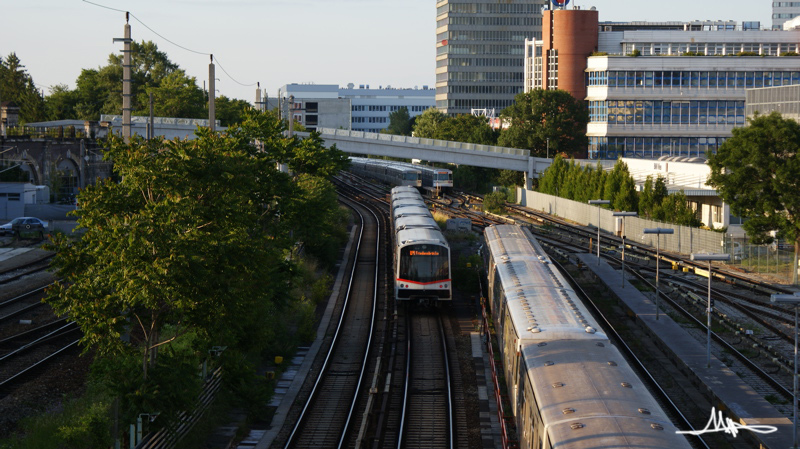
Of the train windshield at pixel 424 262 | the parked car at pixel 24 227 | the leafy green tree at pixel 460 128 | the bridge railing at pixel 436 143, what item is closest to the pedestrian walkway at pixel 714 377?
the train windshield at pixel 424 262

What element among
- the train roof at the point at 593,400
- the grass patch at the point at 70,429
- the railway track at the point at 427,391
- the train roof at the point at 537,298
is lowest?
the railway track at the point at 427,391

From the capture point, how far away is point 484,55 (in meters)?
176

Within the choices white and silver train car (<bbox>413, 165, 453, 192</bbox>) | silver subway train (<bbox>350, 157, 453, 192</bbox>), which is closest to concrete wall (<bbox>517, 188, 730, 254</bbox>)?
white and silver train car (<bbox>413, 165, 453, 192</bbox>)

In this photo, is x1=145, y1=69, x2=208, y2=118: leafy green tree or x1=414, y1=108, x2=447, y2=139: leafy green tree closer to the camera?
x1=145, y1=69, x2=208, y2=118: leafy green tree

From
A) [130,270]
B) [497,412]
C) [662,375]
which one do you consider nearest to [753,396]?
[662,375]

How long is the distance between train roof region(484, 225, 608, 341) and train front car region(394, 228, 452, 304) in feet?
7.37

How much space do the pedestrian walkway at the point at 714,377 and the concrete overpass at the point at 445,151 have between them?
168 ft

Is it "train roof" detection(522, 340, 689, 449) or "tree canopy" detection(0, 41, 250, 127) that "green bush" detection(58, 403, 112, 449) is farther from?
"tree canopy" detection(0, 41, 250, 127)

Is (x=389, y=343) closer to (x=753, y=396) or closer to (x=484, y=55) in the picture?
(x=753, y=396)

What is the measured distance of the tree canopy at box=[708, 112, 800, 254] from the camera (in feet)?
148

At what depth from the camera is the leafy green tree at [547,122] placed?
9831cm

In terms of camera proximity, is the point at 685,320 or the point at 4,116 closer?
the point at 685,320

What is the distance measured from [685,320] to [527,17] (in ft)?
480

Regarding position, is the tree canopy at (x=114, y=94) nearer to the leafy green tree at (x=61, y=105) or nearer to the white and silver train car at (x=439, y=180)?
the leafy green tree at (x=61, y=105)
